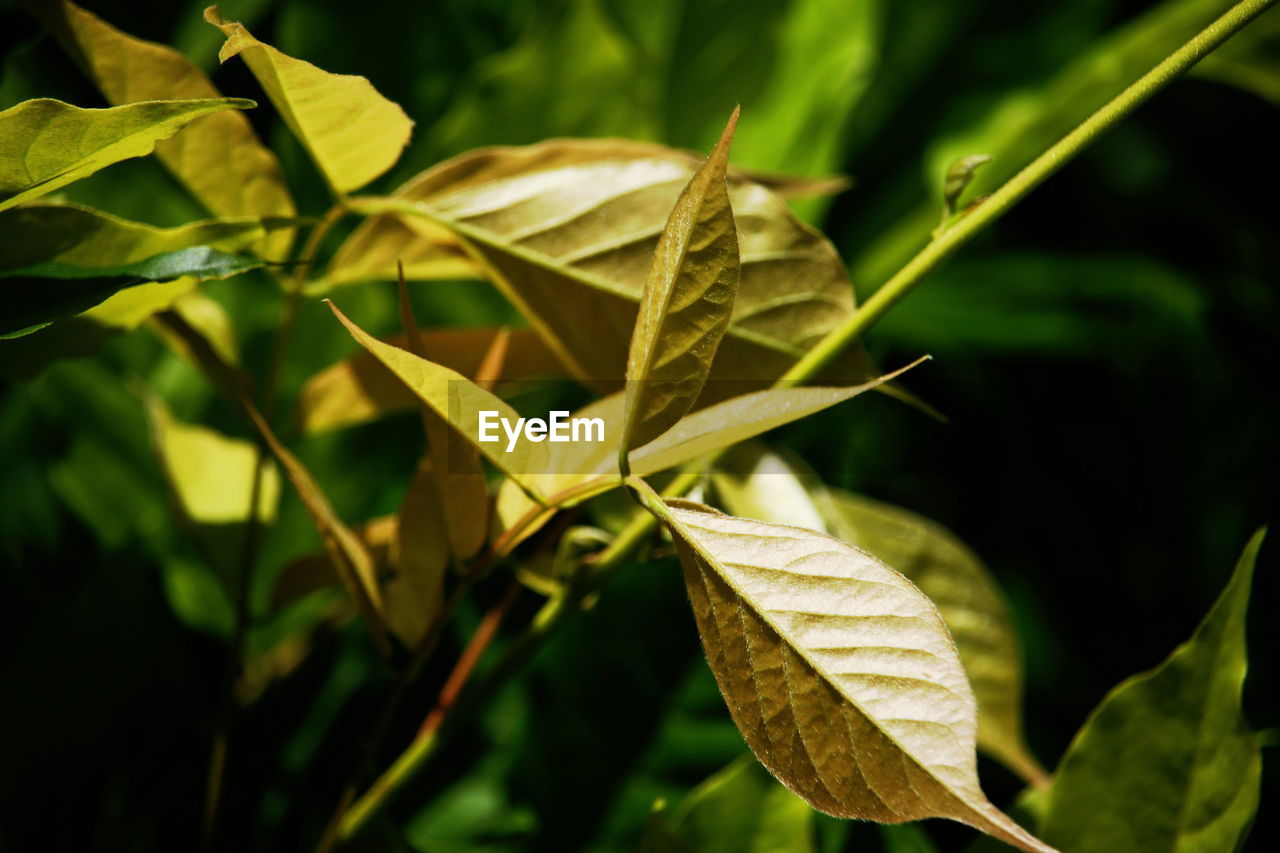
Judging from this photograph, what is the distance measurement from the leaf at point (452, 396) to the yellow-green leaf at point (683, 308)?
0.03m

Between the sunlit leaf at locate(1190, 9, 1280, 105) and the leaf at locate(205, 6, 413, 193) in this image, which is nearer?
the leaf at locate(205, 6, 413, 193)

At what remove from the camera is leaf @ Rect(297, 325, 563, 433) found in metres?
0.34

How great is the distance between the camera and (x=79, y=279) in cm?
25

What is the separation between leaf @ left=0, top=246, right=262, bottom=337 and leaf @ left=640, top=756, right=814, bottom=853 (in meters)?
0.22

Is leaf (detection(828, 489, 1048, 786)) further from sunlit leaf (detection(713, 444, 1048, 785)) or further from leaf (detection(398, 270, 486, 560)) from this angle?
leaf (detection(398, 270, 486, 560))

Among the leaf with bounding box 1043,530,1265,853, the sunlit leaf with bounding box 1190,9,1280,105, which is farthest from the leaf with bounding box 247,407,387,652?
the sunlit leaf with bounding box 1190,9,1280,105

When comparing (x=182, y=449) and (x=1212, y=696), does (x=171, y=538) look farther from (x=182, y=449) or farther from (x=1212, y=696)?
(x=1212, y=696)

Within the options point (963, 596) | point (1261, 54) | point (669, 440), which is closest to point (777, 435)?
point (963, 596)

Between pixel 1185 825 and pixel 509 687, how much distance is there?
12.0 inches

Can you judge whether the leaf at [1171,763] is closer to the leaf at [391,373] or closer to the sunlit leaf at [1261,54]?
the leaf at [391,373]

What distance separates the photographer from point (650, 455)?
248 mm

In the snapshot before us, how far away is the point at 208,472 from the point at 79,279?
6.5 inches

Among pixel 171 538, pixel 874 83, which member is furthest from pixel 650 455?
A: pixel 874 83

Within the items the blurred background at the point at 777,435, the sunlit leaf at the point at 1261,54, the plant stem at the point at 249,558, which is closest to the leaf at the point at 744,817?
the blurred background at the point at 777,435
